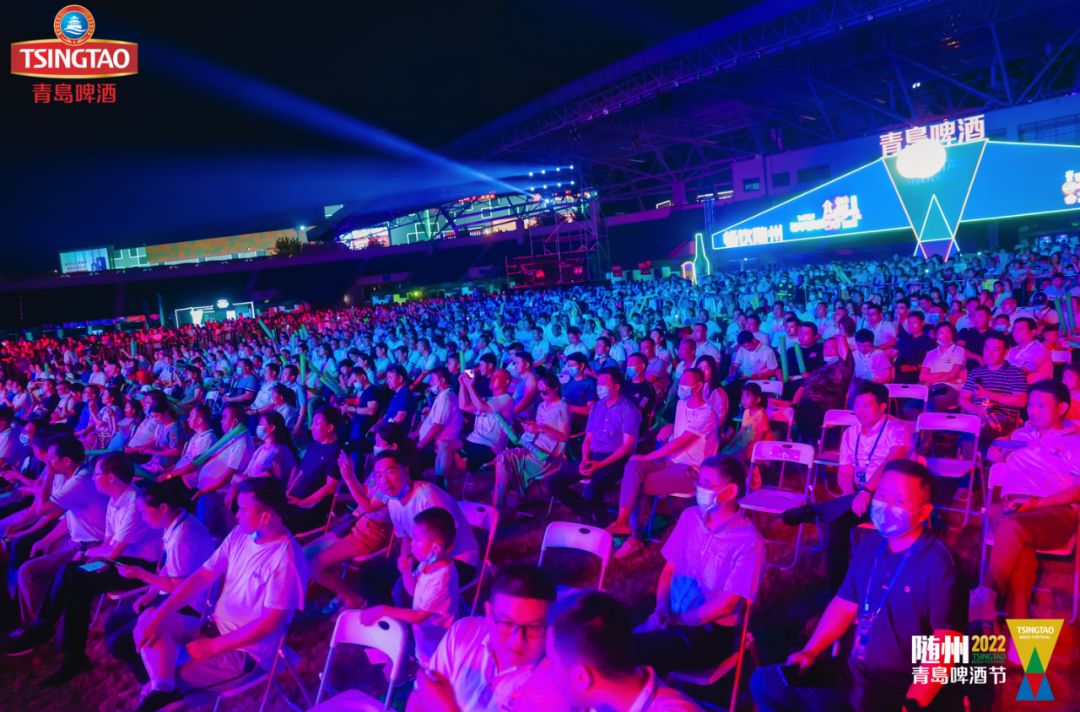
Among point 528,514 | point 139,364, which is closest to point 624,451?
point 528,514

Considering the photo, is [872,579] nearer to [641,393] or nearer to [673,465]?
[673,465]

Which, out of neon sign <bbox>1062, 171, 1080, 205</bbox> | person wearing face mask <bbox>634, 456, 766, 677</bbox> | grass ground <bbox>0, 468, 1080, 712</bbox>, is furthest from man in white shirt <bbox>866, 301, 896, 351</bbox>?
neon sign <bbox>1062, 171, 1080, 205</bbox>

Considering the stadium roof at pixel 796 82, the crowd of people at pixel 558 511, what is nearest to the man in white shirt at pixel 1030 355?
the crowd of people at pixel 558 511

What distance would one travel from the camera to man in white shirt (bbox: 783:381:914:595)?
3.31 m

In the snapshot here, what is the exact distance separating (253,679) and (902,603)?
2608 mm

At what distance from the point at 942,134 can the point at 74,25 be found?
78.0 feet

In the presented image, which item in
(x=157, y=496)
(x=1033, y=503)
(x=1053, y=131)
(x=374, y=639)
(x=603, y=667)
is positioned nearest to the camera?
(x=603, y=667)

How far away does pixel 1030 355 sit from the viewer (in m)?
4.91

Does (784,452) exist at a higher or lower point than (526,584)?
lower

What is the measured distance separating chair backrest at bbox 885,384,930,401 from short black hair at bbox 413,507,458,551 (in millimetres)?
4022

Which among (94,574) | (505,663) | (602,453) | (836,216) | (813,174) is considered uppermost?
(813,174)

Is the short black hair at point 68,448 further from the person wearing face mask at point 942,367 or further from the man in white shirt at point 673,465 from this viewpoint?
the person wearing face mask at point 942,367

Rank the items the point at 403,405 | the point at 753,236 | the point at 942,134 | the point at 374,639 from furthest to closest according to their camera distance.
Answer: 1. the point at 753,236
2. the point at 942,134
3. the point at 403,405
4. the point at 374,639

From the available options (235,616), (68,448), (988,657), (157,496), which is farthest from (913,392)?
(68,448)
